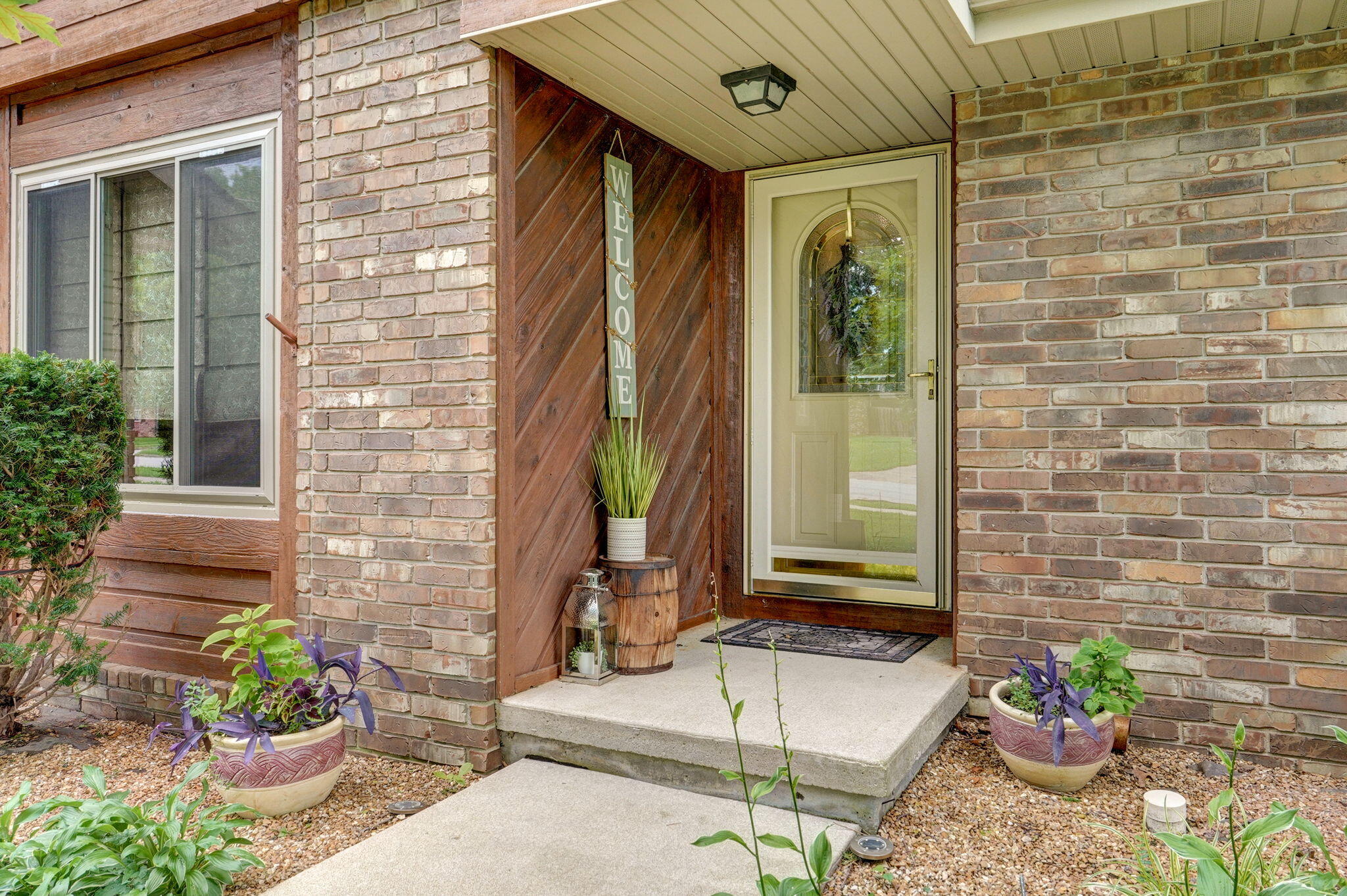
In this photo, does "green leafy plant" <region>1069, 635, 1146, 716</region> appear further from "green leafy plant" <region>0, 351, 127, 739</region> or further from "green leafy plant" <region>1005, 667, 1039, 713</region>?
"green leafy plant" <region>0, 351, 127, 739</region>

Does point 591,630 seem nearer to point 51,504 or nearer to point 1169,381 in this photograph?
point 51,504

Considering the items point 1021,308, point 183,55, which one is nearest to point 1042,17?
point 1021,308

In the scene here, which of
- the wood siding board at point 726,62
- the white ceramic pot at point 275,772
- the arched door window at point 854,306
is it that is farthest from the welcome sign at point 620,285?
the white ceramic pot at point 275,772

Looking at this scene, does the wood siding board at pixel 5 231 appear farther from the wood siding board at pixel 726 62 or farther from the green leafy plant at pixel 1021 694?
the green leafy plant at pixel 1021 694

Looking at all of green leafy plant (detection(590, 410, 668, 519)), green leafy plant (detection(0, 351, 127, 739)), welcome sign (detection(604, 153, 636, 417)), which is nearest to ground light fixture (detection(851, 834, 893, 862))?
green leafy plant (detection(590, 410, 668, 519))

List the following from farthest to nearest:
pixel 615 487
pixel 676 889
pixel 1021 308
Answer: pixel 615 487
pixel 1021 308
pixel 676 889

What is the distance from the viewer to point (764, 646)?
3.71 metres

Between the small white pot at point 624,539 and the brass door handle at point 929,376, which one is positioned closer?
the small white pot at point 624,539

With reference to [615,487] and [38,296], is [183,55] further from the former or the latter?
[615,487]

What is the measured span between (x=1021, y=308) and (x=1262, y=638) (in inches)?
52.1

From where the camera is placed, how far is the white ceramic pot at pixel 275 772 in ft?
8.16

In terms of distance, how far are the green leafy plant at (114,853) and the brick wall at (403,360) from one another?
86 centimetres

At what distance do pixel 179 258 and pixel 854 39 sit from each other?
8.97 feet

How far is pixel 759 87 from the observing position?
121 inches
